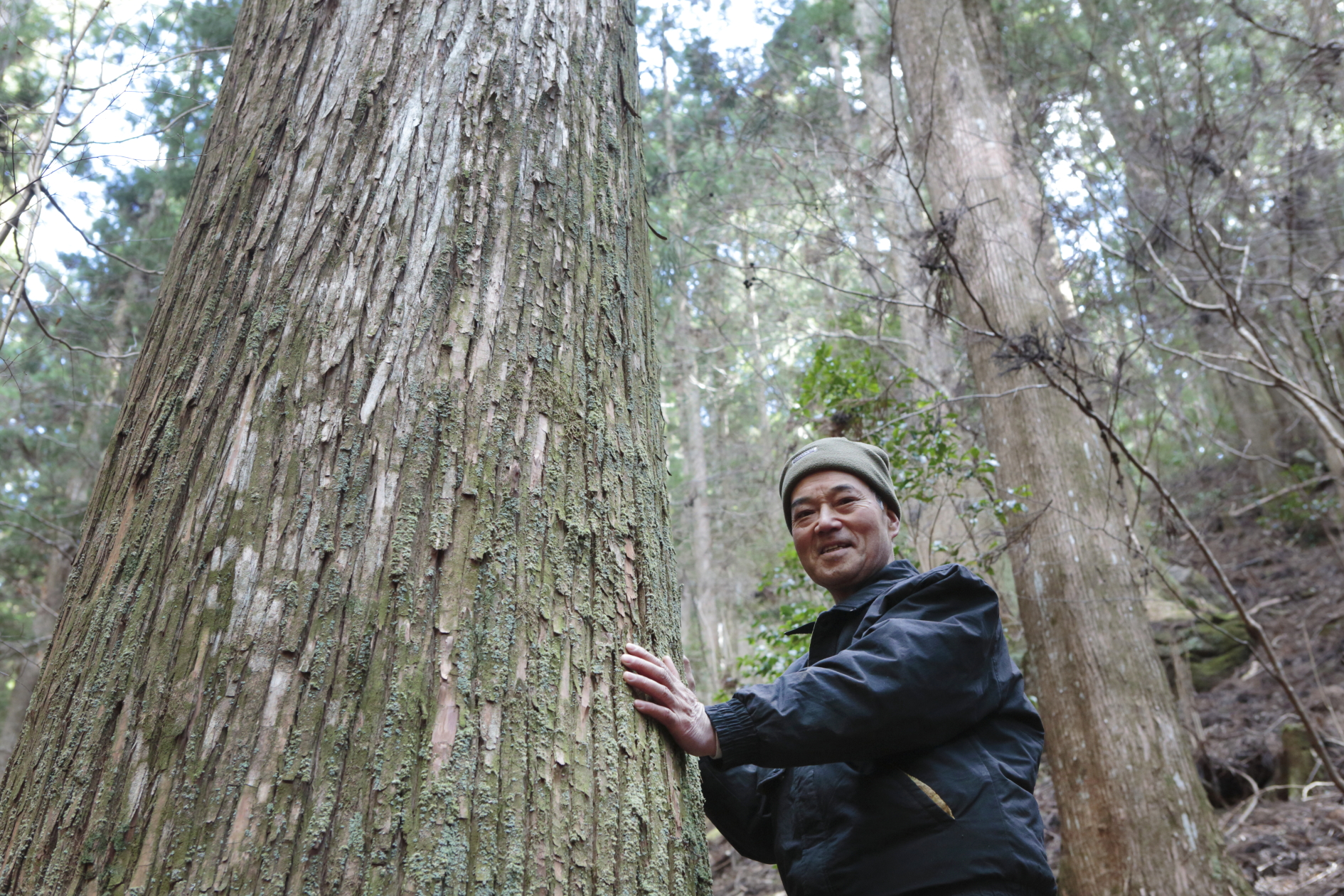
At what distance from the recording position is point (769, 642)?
17.3 feet

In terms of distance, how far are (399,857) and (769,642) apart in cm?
433

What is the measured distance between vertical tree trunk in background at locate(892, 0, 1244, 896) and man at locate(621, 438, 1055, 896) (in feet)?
9.97

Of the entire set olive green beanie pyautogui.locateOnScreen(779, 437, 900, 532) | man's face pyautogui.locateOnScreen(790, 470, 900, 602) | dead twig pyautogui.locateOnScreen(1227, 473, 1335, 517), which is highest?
dead twig pyautogui.locateOnScreen(1227, 473, 1335, 517)

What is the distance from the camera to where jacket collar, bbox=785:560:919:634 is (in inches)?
83.2

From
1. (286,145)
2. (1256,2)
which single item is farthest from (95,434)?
(1256,2)

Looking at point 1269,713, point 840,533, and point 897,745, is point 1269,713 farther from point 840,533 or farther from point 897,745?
point 897,745

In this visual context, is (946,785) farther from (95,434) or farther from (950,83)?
(95,434)

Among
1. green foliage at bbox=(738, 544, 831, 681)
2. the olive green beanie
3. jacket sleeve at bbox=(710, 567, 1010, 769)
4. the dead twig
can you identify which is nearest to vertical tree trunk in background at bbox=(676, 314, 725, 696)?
the dead twig

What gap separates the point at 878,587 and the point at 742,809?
0.68 m

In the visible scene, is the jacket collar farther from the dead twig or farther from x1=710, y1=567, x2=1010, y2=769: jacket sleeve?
the dead twig

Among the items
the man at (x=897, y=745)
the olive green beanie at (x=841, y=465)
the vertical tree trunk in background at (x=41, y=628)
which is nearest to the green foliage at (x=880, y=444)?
the olive green beanie at (x=841, y=465)

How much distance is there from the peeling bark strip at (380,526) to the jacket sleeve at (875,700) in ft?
0.54

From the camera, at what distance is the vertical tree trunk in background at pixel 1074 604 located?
441cm

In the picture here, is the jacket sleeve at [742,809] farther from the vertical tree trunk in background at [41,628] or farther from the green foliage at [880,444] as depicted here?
the vertical tree trunk in background at [41,628]
